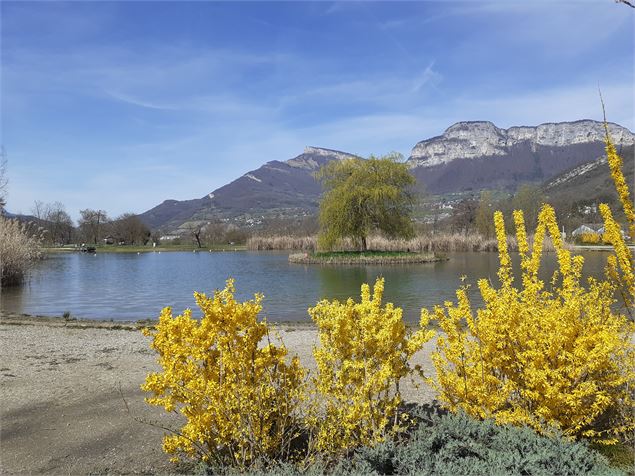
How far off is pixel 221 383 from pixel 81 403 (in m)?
3.82

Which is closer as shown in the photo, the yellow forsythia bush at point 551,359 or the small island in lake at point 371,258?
the yellow forsythia bush at point 551,359

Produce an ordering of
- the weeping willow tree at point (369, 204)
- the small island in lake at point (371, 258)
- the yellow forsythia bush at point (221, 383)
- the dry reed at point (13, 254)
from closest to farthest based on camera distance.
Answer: the yellow forsythia bush at point (221, 383), the dry reed at point (13, 254), the small island in lake at point (371, 258), the weeping willow tree at point (369, 204)

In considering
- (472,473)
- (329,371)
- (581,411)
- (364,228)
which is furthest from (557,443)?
(364,228)

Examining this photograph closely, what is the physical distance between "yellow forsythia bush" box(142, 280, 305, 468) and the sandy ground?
0.89 metres

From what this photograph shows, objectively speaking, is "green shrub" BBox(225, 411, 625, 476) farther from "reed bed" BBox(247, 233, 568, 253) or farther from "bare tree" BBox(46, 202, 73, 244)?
"bare tree" BBox(46, 202, 73, 244)

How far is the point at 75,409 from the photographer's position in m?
6.72

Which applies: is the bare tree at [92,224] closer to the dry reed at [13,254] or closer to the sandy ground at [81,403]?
the dry reed at [13,254]

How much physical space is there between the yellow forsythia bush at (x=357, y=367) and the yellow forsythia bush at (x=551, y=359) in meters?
0.63

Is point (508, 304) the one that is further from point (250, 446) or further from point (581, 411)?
point (250, 446)

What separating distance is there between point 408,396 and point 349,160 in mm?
44167

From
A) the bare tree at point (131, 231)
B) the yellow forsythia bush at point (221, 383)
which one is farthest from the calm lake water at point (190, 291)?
the bare tree at point (131, 231)

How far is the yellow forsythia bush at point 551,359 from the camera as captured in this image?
15.2ft

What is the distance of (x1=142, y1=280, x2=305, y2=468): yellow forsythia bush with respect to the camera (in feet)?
14.3

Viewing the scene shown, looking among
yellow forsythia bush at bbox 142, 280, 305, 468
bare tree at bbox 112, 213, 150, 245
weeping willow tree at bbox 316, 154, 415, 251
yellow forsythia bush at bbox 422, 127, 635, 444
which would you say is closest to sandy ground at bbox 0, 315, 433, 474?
yellow forsythia bush at bbox 142, 280, 305, 468
